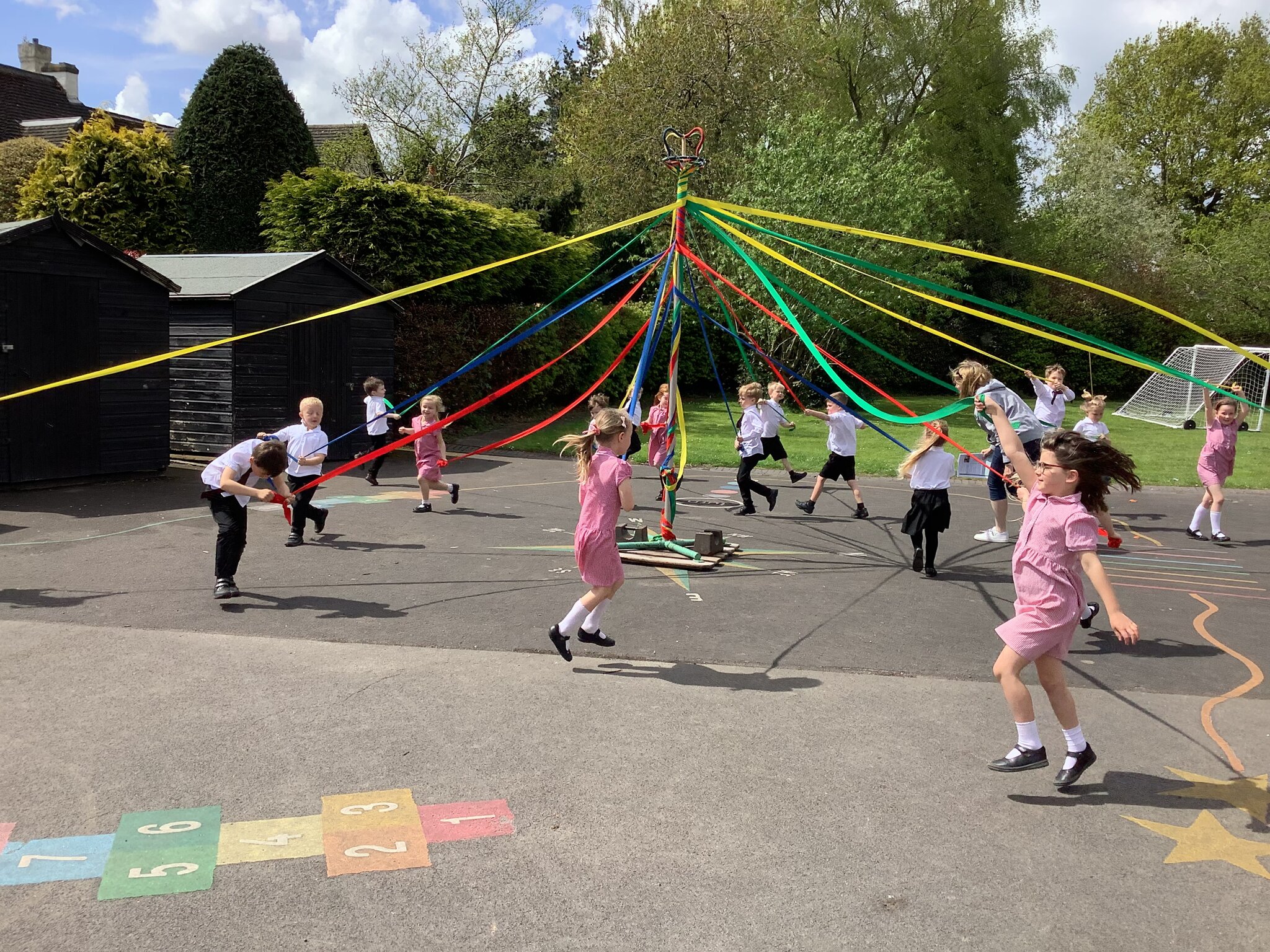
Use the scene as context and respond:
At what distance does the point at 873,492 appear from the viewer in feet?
45.0

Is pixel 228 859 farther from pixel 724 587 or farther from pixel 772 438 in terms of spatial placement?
pixel 772 438

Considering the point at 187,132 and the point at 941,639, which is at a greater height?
the point at 187,132

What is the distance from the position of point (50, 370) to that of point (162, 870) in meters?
10.1

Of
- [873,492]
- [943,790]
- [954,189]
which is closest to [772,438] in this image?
[873,492]

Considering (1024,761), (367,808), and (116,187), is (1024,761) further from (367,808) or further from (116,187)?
(116,187)

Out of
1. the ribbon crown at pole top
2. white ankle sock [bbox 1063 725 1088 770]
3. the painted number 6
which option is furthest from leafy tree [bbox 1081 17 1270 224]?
the painted number 6

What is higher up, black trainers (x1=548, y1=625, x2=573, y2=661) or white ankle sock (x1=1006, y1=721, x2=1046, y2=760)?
white ankle sock (x1=1006, y1=721, x2=1046, y2=760)

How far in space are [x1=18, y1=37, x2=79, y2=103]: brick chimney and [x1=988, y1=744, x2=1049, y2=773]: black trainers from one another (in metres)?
38.8

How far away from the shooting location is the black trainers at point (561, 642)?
6.02 meters

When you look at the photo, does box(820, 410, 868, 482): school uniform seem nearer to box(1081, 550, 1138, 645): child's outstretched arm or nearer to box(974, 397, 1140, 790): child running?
box(974, 397, 1140, 790): child running

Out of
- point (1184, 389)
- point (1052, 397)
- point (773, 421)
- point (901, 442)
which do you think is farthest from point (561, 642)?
point (1184, 389)

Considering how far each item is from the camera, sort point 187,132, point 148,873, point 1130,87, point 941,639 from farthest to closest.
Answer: point 1130,87, point 187,132, point 941,639, point 148,873

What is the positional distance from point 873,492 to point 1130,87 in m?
40.5

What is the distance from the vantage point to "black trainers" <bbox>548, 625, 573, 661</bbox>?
6020 mm
